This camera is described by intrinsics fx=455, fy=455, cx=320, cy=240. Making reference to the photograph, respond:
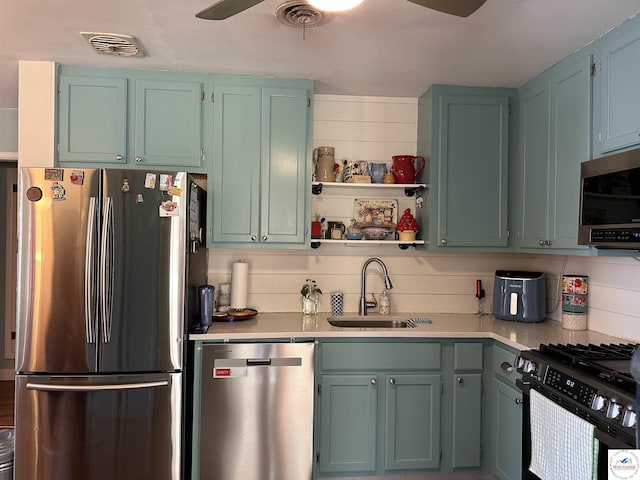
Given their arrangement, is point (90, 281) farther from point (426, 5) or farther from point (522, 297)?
point (522, 297)

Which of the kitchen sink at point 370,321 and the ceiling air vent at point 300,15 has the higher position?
the ceiling air vent at point 300,15

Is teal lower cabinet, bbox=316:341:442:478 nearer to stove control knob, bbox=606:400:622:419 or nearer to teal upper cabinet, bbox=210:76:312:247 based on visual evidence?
teal upper cabinet, bbox=210:76:312:247

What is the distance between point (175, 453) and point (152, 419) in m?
0.21

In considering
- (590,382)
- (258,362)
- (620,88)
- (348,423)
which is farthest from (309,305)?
(620,88)

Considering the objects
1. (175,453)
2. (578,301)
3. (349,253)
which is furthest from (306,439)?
(578,301)

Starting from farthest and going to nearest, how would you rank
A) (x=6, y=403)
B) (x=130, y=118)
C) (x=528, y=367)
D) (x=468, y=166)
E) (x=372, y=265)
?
(x=6, y=403)
(x=372, y=265)
(x=468, y=166)
(x=130, y=118)
(x=528, y=367)

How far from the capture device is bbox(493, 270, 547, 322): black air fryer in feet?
9.27

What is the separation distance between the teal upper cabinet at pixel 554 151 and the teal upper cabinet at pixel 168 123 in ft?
6.60

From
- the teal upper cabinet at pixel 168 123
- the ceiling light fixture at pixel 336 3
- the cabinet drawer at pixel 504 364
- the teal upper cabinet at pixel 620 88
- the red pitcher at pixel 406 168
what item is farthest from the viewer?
the red pitcher at pixel 406 168

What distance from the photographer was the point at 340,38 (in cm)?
226

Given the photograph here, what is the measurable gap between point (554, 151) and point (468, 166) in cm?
54

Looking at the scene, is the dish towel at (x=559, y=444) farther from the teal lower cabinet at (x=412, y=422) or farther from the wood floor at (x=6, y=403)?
the wood floor at (x=6, y=403)

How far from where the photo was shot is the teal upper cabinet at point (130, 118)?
2676mm

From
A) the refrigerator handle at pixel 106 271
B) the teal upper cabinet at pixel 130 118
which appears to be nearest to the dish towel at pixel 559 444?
the refrigerator handle at pixel 106 271
